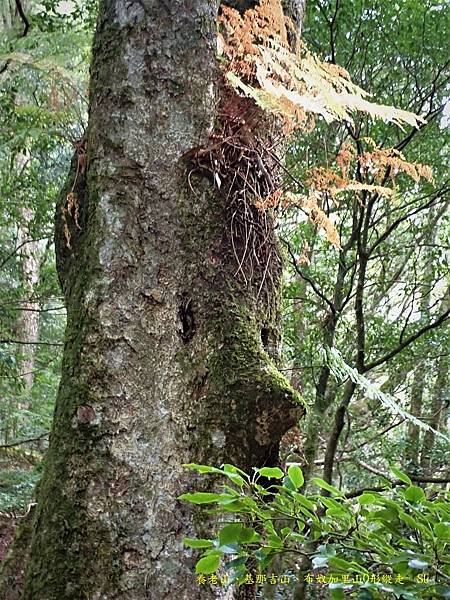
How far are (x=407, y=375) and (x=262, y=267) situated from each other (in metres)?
4.90

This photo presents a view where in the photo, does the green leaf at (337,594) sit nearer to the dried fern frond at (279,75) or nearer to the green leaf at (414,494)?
the green leaf at (414,494)

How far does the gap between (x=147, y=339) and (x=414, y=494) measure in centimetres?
94

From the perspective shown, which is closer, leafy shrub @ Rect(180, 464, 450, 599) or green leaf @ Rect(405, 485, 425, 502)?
leafy shrub @ Rect(180, 464, 450, 599)

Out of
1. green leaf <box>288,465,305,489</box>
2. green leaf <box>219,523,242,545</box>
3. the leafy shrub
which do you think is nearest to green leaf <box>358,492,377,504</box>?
the leafy shrub

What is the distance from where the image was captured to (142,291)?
5.61 ft

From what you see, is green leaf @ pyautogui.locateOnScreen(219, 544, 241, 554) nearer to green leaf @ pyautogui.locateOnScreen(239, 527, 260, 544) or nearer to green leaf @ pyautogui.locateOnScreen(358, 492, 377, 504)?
green leaf @ pyautogui.locateOnScreen(239, 527, 260, 544)

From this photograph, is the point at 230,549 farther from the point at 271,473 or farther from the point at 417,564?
the point at 417,564

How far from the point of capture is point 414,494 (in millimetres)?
948

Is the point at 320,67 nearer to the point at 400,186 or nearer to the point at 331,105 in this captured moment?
the point at 331,105

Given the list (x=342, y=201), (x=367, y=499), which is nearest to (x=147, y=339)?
(x=367, y=499)

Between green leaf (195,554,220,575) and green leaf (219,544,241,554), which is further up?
green leaf (219,544,241,554)

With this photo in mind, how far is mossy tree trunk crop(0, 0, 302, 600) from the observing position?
1.55m

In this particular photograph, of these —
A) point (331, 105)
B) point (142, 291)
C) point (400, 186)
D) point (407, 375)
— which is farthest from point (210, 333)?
point (407, 375)

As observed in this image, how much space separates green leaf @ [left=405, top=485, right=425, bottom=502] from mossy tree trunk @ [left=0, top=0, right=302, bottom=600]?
75 centimetres
